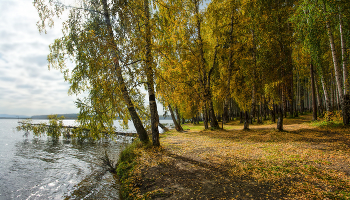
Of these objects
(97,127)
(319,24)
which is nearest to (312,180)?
(97,127)

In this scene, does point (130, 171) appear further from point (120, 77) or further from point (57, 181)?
point (57, 181)

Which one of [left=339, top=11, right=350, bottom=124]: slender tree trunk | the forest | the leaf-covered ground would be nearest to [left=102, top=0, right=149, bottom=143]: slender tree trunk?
the forest

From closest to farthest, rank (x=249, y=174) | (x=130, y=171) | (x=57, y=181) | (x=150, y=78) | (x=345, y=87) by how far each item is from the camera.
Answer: (x=249, y=174) → (x=130, y=171) → (x=150, y=78) → (x=57, y=181) → (x=345, y=87)

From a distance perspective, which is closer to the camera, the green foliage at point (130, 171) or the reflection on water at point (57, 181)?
the green foliage at point (130, 171)

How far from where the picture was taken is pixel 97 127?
8.80 meters

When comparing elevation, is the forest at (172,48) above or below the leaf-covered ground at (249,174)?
above

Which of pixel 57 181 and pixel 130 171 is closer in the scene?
pixel 130 171

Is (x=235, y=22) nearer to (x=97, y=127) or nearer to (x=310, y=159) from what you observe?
(x=310, y=159)

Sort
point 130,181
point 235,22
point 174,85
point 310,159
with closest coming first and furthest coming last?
point 130,181, point 310,159, point 174,85, point 235,22

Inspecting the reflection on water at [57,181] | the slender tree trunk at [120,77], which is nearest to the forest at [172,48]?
the slender tree trunk at [120,77]

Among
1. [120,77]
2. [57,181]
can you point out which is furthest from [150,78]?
[57,181]

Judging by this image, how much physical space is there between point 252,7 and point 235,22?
8.64 ft

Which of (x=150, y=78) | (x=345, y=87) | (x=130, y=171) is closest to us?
(x=130, y=171)

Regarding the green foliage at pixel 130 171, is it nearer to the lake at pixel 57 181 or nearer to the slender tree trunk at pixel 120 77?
the lake at pixel 57 181
